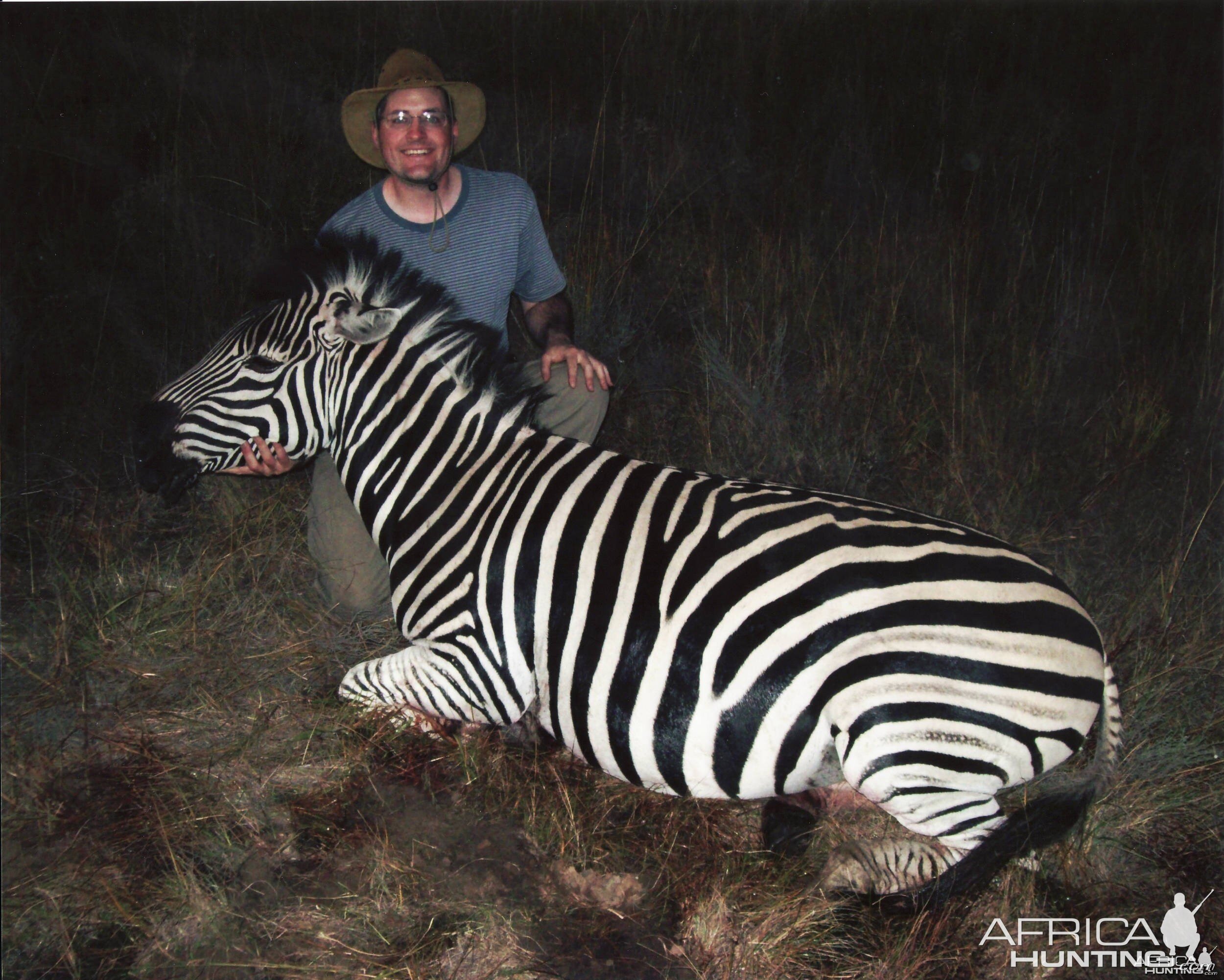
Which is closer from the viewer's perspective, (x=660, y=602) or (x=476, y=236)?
(x=660, y=602)

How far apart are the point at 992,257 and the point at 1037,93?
1600 mm

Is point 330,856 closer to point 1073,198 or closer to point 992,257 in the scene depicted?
point 992,257

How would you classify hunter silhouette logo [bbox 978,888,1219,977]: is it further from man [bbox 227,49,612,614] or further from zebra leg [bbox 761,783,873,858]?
man [bbox 227,49,612,614]

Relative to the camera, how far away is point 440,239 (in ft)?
10.5

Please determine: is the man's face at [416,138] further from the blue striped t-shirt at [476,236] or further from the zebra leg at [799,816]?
the zebra leg at [799,816]

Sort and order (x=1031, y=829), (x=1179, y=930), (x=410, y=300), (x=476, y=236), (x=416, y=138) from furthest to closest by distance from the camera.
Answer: (x=476, y=236) → (x=416, y=138) → (x=410, y=300) → (x=1179, y=930) → (x=1031, y=829)

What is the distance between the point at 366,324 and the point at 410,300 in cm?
17

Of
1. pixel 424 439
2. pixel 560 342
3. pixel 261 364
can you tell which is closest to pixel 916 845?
pixel 424 439

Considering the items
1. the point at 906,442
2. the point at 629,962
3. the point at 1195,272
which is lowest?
the point at 629,962

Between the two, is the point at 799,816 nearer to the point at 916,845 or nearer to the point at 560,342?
the point at 916,845

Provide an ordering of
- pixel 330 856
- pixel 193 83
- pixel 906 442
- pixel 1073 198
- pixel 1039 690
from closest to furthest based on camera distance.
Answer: pixel 1039 690, pixel 330 856, pixel 906 442, pixel 193 83, pixel 1073 198

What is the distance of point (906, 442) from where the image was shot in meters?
3.94

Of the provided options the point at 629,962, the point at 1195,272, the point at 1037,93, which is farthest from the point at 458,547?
the point at 1037,93

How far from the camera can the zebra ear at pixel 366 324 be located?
103 inches
